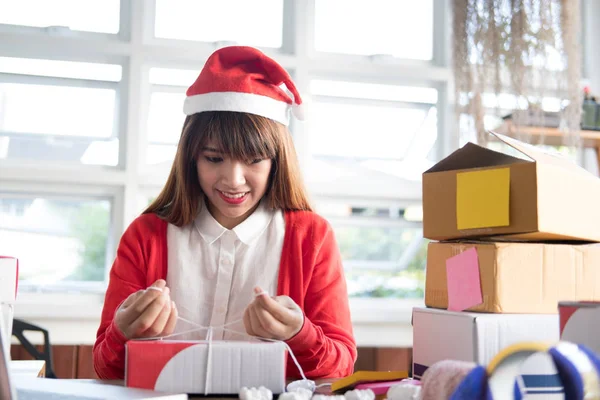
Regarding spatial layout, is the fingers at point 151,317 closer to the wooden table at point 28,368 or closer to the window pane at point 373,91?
the wooden table at point 28,368

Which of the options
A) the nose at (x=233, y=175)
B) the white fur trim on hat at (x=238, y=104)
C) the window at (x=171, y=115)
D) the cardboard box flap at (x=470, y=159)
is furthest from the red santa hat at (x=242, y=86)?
the window at (x=171, y=115)

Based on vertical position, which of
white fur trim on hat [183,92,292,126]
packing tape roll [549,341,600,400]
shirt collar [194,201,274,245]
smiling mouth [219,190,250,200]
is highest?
white fur trim on hat [183,92,292,126]

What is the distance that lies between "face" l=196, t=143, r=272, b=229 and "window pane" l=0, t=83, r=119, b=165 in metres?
1.33

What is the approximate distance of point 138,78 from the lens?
98.4 inches

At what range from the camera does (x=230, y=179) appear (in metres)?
1.26

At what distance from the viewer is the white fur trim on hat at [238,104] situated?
130 centimetres

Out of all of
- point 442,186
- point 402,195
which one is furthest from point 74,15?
point 442,186

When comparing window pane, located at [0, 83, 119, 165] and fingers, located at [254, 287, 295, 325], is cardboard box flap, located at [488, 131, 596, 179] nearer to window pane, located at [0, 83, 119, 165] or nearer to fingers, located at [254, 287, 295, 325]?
fingers, located at [254, 287, 295, 325]

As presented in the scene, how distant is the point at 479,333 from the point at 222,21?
2109mm

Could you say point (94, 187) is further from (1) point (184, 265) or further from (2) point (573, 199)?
(2) point (573, 199)

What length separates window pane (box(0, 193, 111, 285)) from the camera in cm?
244

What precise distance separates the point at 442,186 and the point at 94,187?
1717mm

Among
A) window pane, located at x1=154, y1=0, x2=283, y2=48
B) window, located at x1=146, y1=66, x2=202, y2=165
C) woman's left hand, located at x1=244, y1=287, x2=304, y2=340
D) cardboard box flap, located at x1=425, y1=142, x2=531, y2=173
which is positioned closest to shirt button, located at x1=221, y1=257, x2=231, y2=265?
woman's left hand, located at x1=244, y1=287, x2=304, y2=340

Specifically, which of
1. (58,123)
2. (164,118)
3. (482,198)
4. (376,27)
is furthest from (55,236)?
(482,198)
